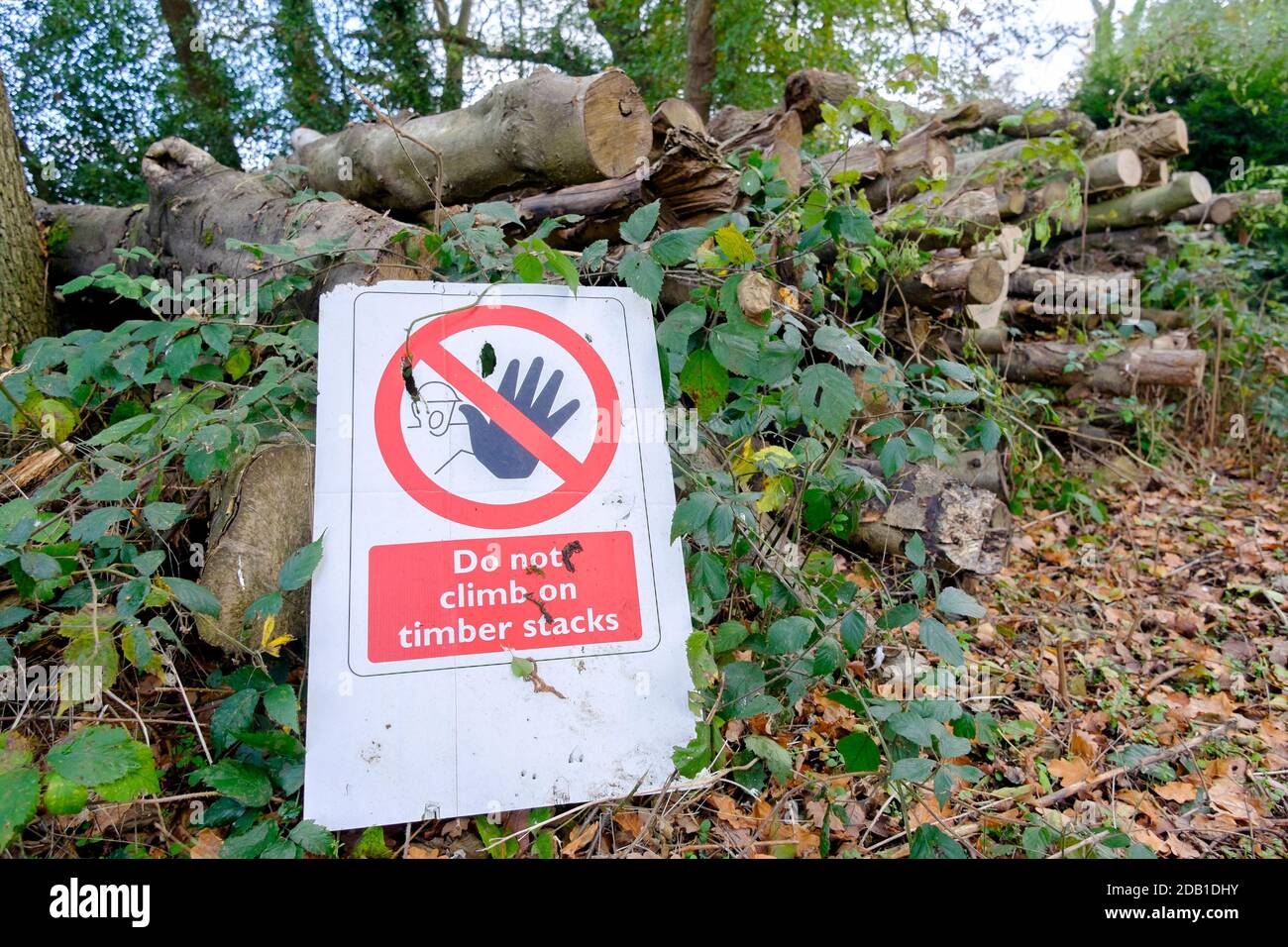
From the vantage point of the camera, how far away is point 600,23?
10.5 metres

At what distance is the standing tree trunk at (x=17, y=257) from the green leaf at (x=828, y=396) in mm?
3197

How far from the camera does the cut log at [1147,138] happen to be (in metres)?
5.85

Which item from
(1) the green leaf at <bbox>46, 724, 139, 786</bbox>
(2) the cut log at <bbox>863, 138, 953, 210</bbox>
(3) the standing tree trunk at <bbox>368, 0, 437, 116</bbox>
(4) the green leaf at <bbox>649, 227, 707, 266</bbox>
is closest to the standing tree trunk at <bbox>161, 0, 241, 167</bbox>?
(3) the standing tree trunk at <bbox>368, 0, 437, 116</bbox>

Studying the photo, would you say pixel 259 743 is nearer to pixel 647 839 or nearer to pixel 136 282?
pixel 647 839

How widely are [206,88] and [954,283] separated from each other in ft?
23.3

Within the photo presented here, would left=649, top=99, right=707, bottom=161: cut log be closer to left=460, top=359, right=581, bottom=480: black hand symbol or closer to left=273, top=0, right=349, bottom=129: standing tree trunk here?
left=460, top=359, right=581, bottom=480: black hand symbol

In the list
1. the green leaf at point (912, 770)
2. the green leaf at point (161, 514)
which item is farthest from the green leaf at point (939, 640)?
the green leaf at point (161, 514)

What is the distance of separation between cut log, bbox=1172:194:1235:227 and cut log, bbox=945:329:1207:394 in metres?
2.25

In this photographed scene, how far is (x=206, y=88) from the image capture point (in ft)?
24.6

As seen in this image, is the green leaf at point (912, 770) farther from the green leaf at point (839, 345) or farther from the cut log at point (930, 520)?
the cut log at point (930, 520)

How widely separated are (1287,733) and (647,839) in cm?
214

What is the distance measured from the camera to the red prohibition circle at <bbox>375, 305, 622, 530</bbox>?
1.82m

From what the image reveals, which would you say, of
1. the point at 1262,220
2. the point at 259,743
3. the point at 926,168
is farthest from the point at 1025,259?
the point at 259,743
